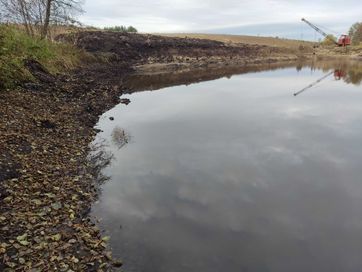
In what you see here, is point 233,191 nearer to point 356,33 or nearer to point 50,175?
point 50,175

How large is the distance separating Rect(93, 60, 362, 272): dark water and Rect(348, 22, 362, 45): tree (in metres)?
120

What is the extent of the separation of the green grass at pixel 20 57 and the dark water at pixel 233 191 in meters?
4.90

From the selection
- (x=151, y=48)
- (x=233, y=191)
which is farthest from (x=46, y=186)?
(x=151, y=48)

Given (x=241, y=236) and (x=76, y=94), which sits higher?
(x=76, y=94)

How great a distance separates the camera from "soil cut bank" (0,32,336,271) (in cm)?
784

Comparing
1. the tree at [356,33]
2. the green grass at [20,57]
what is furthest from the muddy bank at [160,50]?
the tree at [356,33]

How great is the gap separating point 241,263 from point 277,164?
6.74 m

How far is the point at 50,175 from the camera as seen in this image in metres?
11.4

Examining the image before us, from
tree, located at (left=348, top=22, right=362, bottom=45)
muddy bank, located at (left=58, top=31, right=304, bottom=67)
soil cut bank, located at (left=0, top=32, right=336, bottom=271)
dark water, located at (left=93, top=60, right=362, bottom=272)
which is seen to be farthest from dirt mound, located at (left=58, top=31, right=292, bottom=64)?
tree, located at (left=348, top=22, right=362, bottom=45)

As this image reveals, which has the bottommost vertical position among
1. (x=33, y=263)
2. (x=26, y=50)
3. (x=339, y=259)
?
(x=339, y=259)

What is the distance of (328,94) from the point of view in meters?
32.8

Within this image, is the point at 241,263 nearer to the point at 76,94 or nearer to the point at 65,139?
the point at 65,139

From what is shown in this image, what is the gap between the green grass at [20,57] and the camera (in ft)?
63.2

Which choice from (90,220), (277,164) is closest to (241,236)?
(90,220)
